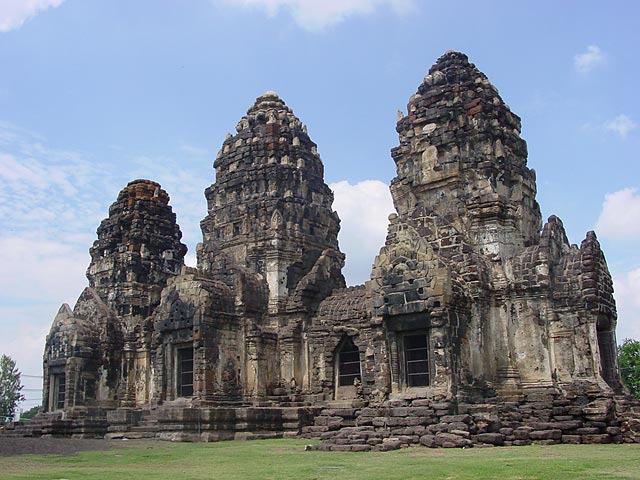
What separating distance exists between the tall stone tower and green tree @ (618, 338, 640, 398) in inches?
944

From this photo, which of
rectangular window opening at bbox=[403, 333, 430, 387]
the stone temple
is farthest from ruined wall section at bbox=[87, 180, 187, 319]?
rectangular window opening at bbox=[403, 333, 430, 387]

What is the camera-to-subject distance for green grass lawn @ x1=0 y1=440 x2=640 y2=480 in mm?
10570

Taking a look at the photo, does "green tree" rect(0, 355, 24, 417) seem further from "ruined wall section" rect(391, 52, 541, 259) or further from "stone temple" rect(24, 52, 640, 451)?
"ruined wall section" rect(391, 52, 541, 259)

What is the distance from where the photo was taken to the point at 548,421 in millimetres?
18938

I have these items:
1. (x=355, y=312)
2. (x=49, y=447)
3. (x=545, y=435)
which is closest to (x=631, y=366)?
(x=355, y=312)

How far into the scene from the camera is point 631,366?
45.2 metres

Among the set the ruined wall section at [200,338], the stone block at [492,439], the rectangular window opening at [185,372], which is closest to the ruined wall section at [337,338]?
the ruined wall section at [200,338]

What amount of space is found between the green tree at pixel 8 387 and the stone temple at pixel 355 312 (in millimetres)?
27564

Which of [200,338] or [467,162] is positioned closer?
[467,162]

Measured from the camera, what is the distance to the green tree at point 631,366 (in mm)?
44656

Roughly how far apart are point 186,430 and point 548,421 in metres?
10.5

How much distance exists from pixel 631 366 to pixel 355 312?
89.9 feet

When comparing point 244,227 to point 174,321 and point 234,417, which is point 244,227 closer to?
point 174,321

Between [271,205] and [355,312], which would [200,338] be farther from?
[271,205]
